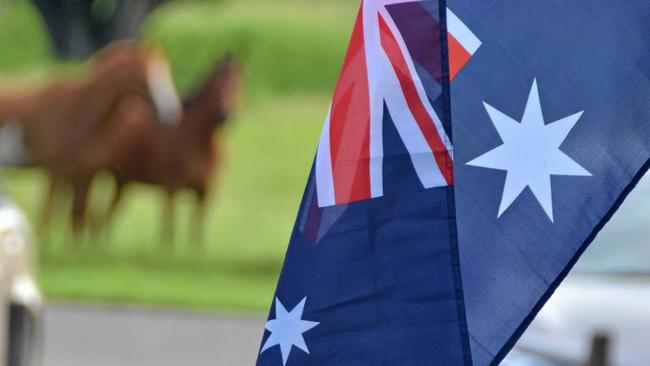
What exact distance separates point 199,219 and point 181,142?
1.01 meters

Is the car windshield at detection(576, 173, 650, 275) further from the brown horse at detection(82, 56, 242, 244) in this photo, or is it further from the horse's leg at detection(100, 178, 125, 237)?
the horse's leg at detection(100, 178, 125, 237)

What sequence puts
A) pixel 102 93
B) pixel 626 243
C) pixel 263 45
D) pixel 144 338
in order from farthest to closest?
pixel 263 45 < pixel 102 93 < pixel 144 338 < pixel 626 243

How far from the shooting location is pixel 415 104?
250 cm

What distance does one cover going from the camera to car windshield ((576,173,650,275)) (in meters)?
6.70

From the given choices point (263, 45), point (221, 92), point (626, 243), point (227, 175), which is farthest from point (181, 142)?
point (263, 45)

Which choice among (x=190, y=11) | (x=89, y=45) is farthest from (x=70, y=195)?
(x=190, y=11)

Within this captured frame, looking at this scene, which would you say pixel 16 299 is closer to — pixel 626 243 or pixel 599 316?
pixel 599 316

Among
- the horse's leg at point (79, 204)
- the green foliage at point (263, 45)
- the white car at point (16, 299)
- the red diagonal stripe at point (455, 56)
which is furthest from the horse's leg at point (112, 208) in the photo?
the red diagonal stripe at point (455, 56)

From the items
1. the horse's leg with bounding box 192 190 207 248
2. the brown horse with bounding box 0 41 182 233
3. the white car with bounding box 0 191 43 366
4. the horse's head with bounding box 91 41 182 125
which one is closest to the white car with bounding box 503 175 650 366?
the white car with bounding box 0 191 43 366

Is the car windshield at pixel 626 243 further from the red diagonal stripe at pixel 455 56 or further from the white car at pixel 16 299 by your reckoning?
the red diagonal stripe at pixel 455 56

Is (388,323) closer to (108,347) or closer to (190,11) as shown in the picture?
(108,347)

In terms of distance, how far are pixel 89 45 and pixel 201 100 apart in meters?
18.9

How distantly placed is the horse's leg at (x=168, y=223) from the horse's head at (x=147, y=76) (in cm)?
131

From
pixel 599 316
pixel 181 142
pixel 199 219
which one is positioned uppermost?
pixel 181 142
